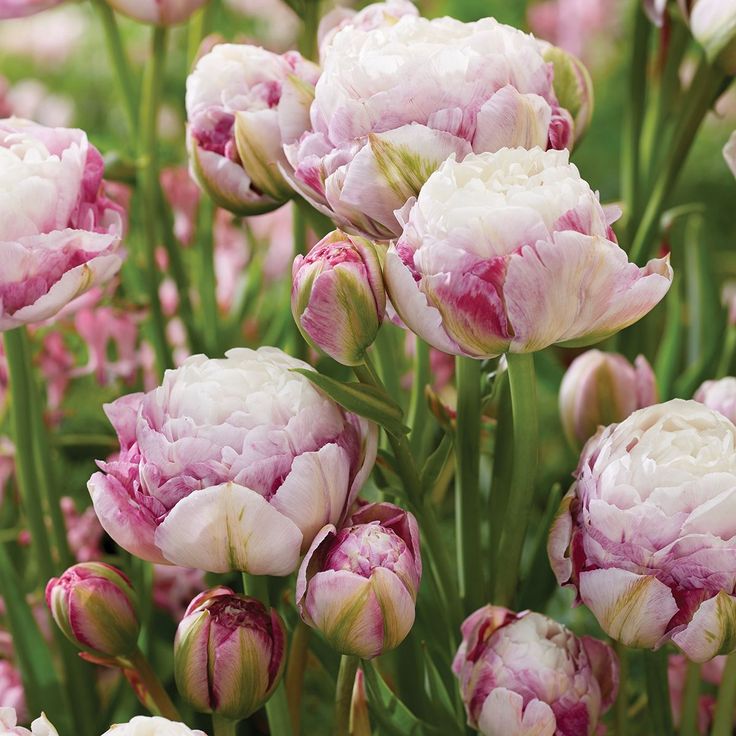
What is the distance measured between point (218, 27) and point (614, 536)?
0.93 metres

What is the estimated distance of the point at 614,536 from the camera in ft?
0.82

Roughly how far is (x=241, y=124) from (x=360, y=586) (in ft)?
0.40

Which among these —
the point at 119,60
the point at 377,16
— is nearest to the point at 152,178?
the point at 119,60

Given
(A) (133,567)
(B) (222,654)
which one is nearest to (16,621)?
(A) (133,567)

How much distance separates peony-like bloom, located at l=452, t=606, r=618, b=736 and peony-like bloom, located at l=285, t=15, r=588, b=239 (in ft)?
0.32

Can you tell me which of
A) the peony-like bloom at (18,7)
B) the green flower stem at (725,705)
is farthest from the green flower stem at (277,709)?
the peony-like bloom at (18,7)

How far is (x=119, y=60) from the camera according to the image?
1.40ft

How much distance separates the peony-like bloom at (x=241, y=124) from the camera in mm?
300

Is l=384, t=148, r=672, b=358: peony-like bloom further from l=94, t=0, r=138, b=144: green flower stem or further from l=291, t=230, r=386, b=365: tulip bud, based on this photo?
l=94, t=0, r=138, b=144: green flower stem

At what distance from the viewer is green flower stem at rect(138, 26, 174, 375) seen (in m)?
0.41

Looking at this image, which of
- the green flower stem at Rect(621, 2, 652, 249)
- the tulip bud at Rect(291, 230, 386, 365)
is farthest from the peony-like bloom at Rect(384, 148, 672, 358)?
the green flower stem at Rect(621, 2, 652, 249)

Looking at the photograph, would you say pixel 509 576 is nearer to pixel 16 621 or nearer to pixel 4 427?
pixel 16 621

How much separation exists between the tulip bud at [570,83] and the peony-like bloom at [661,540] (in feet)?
0.32

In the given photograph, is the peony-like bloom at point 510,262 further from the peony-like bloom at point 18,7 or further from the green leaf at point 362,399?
the peony-like bloom at point 18,7
